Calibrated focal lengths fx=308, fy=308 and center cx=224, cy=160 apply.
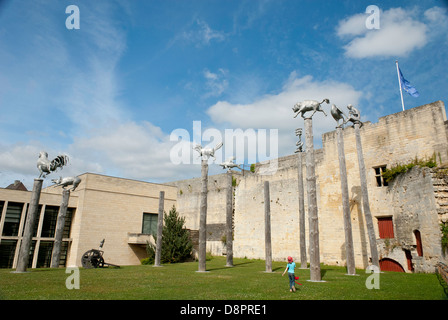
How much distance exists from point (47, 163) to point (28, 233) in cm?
353

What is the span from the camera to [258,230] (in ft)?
85.9

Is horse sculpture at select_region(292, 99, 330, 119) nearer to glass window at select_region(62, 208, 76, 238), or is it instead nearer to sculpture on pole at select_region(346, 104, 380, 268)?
sculpture on pole at select_region(346, 104, 380, 268)

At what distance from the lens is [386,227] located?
58.9ft

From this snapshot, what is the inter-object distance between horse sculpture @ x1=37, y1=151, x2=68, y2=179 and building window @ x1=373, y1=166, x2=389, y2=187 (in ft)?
59.9

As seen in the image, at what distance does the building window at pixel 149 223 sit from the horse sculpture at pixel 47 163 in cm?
1541

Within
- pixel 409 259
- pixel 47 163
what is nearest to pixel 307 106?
pixel 409 259

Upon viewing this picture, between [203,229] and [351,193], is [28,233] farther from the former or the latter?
[351,193]

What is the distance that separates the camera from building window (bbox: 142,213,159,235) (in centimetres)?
3084

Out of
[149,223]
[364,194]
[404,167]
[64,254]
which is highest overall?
[404,167]

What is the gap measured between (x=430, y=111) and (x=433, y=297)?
1231cm

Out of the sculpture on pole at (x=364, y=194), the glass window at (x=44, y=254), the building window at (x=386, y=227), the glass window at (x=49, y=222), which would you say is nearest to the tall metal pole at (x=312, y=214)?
the sculpture on pole at (x=364, y=194)

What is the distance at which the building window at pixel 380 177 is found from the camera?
60.8ft

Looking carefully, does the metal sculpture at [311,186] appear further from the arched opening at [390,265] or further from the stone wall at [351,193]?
the arched opening at [390,265]
